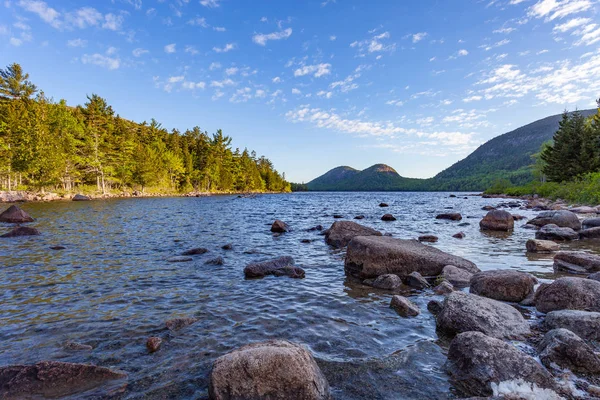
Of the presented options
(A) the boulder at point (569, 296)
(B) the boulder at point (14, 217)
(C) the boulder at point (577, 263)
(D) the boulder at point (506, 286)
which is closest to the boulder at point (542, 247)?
(C) the boulder at point (577, 263)

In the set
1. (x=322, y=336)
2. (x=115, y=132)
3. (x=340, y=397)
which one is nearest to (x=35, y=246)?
(x=322, y=336)

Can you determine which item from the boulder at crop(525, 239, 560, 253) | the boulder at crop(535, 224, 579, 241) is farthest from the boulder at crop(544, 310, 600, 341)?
the boulder at crop(535, 224, 579, 241)

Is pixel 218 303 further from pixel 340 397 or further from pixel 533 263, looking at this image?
pixel 533 263

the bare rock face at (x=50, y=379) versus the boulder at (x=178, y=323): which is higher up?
the bare rock face at (x=50, y=379)

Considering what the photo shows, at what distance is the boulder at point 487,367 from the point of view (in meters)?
4.11

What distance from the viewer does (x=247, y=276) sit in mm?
10445

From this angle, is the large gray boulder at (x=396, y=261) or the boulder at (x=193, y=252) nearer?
the large gray boulder at (x=396, y=261)

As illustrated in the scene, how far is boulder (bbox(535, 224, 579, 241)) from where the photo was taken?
54.0 ft

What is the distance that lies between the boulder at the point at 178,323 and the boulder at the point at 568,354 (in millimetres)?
6757

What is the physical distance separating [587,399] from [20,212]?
34.0 m

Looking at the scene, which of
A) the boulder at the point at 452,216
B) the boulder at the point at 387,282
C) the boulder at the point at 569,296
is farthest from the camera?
the boulder at the point at 452,216

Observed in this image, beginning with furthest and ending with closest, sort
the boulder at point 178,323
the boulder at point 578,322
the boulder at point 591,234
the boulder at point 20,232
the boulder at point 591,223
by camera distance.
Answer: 1. the boulder at point 591,223
2. the boulder at point 20,232
3. the boulder at point 591,234
4. the boulder at point 178,323
5. the boulder at point 578,322

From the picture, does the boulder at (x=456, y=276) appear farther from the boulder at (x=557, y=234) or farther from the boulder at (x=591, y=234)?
the boulder at (x=591, y=234)

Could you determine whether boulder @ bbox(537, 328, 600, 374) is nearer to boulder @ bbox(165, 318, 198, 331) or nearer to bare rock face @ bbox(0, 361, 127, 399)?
boulder @ bbox(165, 318, 198, 331)
